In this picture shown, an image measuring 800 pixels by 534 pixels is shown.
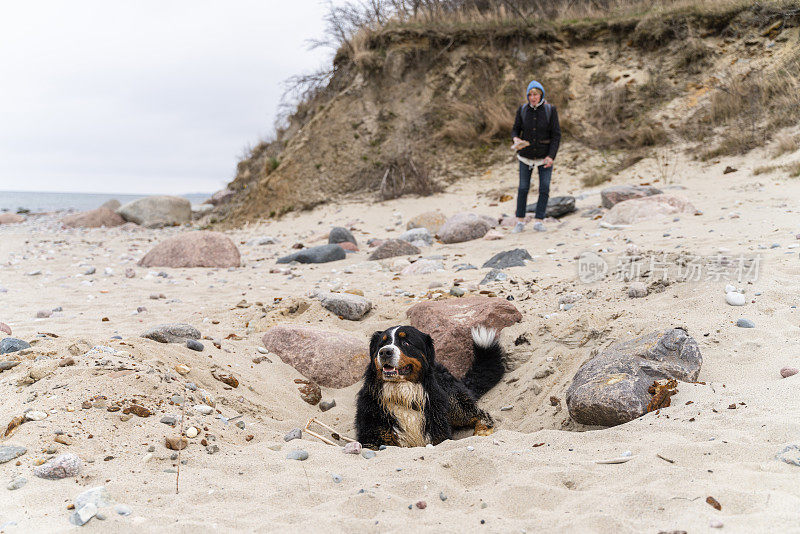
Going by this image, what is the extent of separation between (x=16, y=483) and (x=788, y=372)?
13.9 feet

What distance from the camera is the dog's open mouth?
3.86m

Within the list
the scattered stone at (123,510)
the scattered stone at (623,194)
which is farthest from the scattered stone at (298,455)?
the scattered stone at (623,194)

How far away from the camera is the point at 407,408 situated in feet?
13.0

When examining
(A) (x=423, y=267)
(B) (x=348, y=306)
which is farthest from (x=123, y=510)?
(A) (x=423, y=267)

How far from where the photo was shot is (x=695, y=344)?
3666 mm

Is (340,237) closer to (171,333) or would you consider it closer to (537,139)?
(537,139)

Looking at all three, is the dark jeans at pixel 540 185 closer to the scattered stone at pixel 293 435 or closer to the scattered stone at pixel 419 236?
the scattered stone at pixel 419 236

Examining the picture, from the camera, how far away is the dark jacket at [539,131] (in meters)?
9.38

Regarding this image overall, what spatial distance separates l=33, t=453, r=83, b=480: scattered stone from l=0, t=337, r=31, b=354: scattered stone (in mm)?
1772

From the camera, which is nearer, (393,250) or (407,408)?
(407,408)

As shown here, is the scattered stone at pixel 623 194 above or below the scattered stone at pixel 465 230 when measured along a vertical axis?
above

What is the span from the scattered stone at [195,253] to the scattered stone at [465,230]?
12.8 feet

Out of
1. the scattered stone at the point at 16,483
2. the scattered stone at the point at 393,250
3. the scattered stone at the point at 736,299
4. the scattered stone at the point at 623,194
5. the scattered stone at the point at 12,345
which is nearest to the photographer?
the scattered stone at the point at 16,483

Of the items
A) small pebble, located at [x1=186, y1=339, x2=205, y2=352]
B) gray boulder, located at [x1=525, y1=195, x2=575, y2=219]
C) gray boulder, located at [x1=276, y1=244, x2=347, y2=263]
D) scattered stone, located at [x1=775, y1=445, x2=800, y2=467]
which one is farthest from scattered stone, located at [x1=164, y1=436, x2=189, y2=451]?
gray boulder, located at [x1=525, y1=195, x2=575, y2=219]
